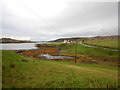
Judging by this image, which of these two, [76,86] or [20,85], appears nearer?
[20,85]

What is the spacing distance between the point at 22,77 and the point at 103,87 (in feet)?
28.2

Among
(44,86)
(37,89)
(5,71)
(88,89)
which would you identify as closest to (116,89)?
(88,89)

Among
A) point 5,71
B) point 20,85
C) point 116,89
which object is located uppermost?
point 5,71

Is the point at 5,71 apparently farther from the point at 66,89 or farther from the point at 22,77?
the point at 66,89

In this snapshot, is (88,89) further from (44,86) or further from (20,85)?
(20,85)

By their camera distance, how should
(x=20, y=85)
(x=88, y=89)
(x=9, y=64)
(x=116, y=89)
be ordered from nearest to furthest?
1. (x=20, y=85)
2. (x=88, y=89)
3. (x=116, y=89)
4. (x=9, y=64)

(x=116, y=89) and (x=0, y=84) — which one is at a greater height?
(x=0, y=84)

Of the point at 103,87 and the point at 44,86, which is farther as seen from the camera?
the point at 103,87

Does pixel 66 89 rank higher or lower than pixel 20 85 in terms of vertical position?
lower

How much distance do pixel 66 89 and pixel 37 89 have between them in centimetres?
265

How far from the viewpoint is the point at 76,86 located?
344 inches

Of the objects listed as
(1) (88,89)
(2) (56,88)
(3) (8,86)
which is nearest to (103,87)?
(1) (88,89)

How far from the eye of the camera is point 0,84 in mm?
7098

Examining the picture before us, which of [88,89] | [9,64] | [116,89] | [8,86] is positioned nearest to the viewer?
[8,86]
